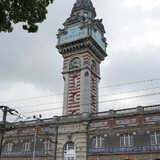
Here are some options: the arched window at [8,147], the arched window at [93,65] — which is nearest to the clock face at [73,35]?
the arched window at [93,65]

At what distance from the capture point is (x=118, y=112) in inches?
1469

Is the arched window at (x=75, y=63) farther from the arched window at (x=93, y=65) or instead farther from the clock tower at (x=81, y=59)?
the arched window at (x=93, y=65)

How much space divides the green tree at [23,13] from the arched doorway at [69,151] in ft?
97.1

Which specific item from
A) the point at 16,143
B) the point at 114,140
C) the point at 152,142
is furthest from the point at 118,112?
the point at 16,143

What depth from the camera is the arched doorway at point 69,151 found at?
38.6 metres

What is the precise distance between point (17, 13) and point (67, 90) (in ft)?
124

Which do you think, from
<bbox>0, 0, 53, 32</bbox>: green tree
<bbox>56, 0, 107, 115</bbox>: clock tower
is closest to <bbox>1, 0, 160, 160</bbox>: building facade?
<bbox>56, 0, 107, 115</bbox>: clock tower

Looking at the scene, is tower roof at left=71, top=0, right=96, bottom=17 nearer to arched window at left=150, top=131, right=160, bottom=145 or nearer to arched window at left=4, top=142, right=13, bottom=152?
arched window at left=4, top=142, right=13, bottom=152

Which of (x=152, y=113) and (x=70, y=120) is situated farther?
(x=70, y=120)

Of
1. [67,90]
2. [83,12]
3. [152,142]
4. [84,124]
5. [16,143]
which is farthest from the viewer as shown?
[83,12]

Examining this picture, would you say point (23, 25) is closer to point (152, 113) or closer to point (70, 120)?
point (152, 113)

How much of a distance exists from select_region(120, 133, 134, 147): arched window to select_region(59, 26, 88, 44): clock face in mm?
20679

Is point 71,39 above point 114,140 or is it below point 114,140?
above

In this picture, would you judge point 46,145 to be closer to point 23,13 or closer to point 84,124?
point 84,124
